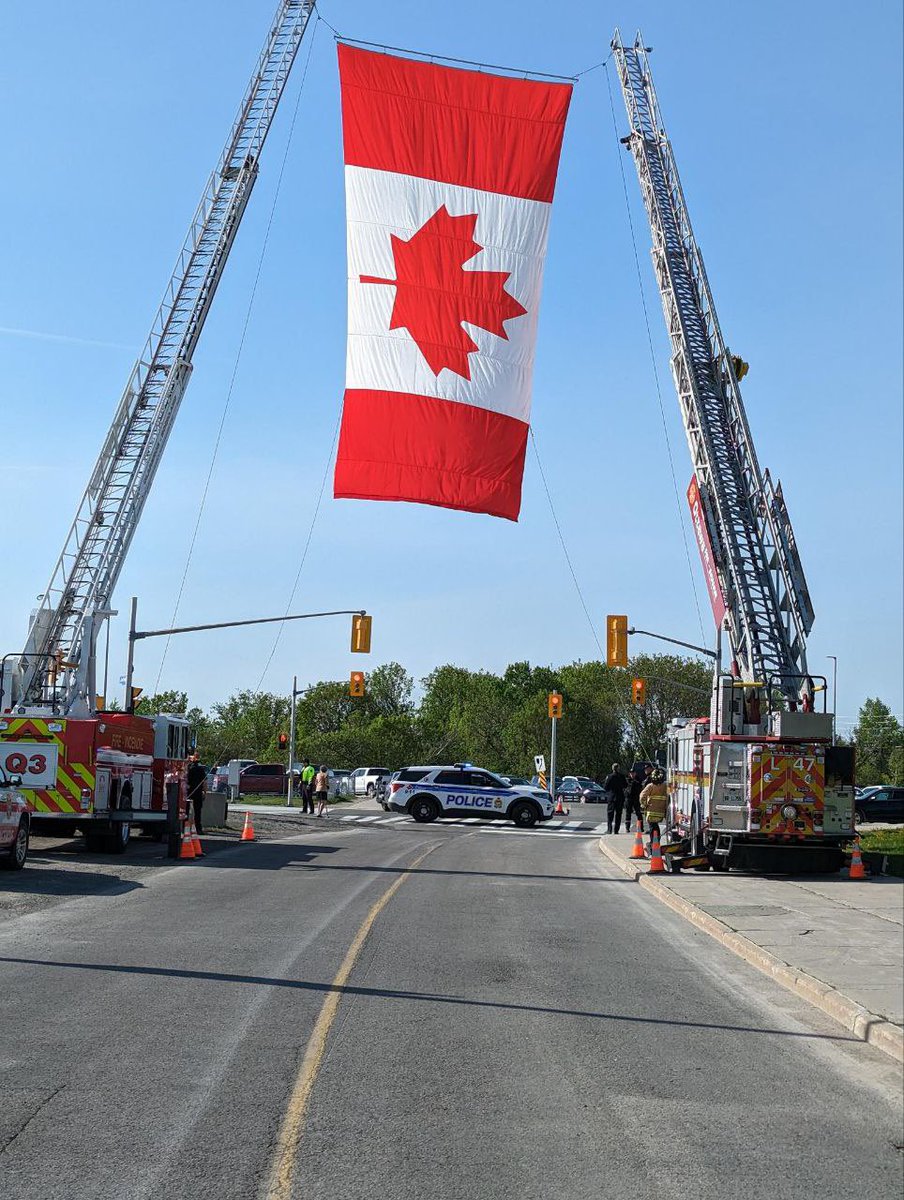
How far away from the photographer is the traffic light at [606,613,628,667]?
4147 cm

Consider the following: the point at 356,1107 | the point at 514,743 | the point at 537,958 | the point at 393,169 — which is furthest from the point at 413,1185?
the point at 514,743

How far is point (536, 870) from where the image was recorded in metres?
23.7

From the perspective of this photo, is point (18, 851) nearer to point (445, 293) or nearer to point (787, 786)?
point (445, 293)

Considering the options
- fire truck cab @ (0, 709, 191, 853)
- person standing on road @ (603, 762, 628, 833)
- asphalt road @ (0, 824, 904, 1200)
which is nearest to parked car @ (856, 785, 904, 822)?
person standing on road @ (603, 762, 628, 833)

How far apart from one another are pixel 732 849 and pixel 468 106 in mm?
12892

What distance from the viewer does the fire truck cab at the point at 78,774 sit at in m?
23.8

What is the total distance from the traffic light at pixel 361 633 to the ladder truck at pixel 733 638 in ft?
49.3

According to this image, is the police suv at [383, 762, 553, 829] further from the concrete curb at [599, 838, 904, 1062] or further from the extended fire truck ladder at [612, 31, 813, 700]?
the concrete curb at [599, 838, 904, 1062]

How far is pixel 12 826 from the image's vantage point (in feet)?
62.7

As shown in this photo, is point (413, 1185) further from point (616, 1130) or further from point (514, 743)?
point (514, 743)

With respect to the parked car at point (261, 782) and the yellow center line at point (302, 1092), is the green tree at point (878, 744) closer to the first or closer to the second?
the parked car at point (261, 782)

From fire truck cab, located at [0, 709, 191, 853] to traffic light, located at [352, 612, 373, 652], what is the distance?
1528 centimetres

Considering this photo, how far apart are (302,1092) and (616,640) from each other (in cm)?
3519

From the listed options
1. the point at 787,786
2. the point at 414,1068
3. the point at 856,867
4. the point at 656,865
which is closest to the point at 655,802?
the point at 656,865
